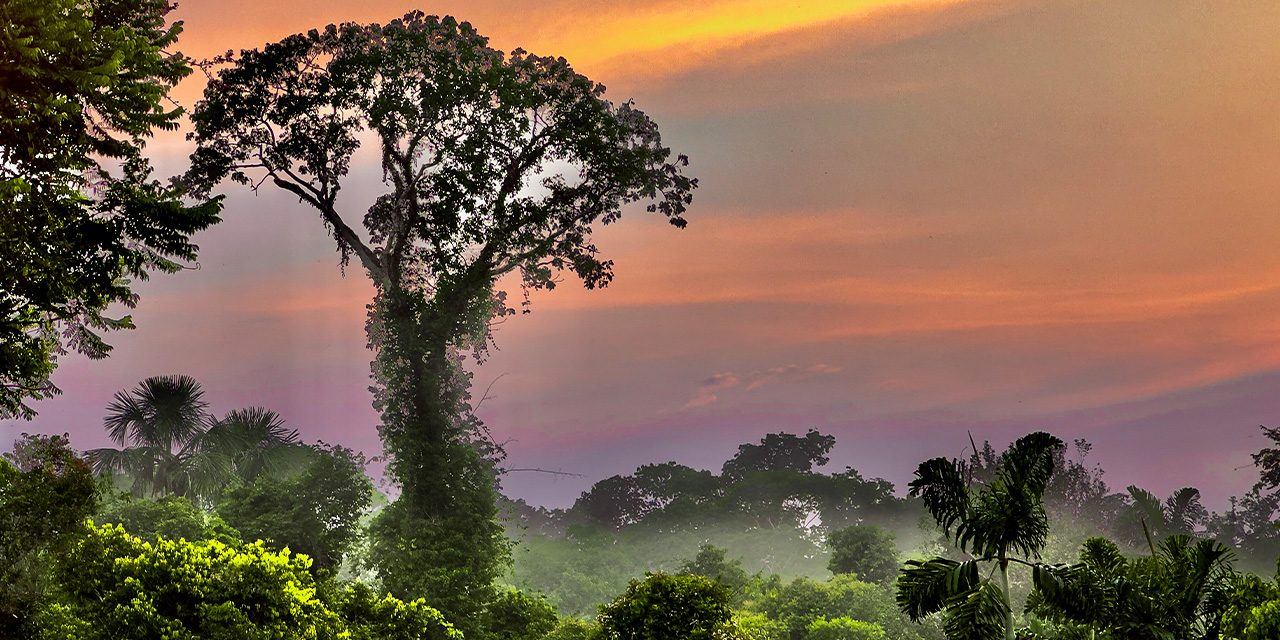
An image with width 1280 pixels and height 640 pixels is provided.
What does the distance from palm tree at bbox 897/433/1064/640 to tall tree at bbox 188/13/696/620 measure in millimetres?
17737

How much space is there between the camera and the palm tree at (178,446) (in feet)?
132

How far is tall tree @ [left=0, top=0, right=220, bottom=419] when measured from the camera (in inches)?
590

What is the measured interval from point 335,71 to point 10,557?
63.1 feet

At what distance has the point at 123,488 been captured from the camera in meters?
52.6

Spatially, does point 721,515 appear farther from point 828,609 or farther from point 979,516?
point 979,516

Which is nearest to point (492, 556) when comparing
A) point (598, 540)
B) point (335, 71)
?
point (335, 71)

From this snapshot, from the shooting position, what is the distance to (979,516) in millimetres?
16844

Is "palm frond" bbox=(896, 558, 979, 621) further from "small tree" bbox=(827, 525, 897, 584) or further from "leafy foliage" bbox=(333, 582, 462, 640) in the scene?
"small tree" bbox=(827, 525, 897, 584)

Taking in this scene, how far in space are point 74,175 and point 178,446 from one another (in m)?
28.0

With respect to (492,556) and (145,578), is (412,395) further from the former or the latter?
(145,578)

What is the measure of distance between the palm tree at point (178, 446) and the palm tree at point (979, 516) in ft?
104

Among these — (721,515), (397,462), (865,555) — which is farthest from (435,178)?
(721,515)

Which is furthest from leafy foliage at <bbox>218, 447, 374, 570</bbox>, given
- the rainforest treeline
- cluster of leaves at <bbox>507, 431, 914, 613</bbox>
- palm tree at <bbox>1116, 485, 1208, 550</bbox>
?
palm tree at <bbox>1116, 485, 1208, 550</bbox>

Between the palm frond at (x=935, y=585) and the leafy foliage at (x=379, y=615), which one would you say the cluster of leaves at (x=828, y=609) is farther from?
the palm frond at (x=935, y=585)
